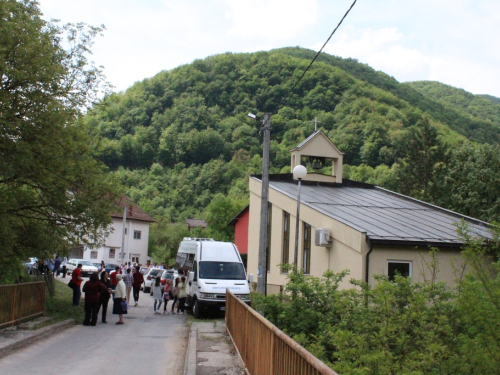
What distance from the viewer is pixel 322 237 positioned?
19500 millimetres

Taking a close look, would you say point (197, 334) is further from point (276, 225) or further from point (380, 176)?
point (380, 176)

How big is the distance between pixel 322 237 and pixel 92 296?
27.4 ft

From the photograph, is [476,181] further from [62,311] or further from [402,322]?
[402,322]

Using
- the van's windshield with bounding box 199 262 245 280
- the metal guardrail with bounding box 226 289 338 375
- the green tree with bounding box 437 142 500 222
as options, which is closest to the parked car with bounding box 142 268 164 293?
the van's windshield with bounding box 199 262 245 280

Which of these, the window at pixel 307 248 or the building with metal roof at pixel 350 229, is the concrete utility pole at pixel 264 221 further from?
the window at pixel 307 248

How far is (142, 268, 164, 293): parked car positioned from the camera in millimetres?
35256

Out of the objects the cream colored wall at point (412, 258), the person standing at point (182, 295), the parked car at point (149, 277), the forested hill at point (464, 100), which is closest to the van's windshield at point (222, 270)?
the person standing at point (182, 295)

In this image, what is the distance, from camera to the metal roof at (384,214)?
1838 cm

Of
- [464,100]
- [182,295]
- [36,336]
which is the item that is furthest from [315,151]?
[464,100]

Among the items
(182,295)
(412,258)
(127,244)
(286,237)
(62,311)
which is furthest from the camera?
(127,244)

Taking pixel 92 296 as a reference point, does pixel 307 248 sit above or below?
above

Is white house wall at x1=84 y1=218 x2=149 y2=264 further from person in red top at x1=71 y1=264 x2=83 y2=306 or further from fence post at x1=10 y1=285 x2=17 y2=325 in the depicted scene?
fence post at x1=10 y1=285 x2=17 y2=325

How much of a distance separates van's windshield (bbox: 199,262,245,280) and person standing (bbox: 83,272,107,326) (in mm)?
4487

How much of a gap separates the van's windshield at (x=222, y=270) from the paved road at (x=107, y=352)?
3.14m
